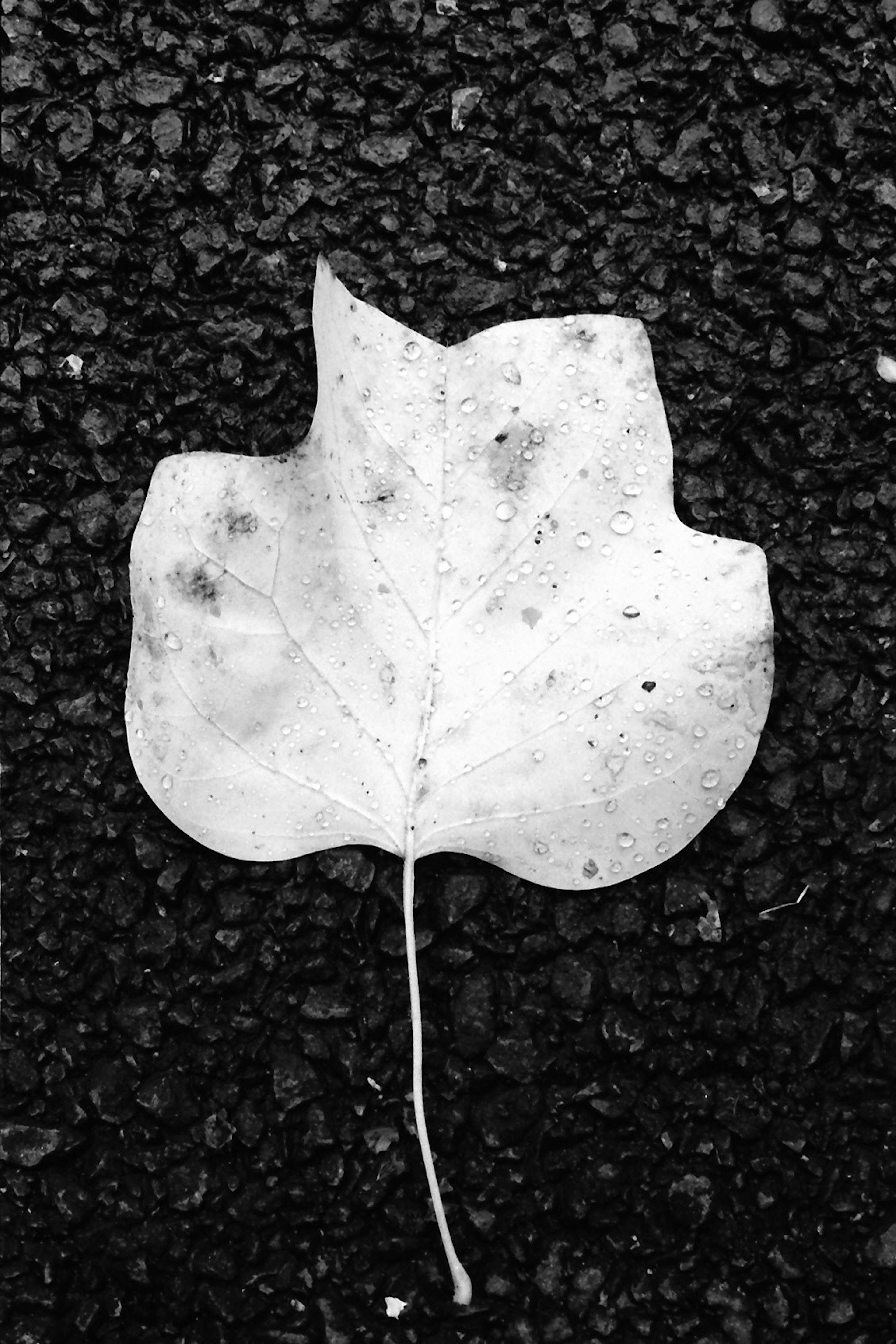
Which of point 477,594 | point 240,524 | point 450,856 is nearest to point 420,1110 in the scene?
point 450,856

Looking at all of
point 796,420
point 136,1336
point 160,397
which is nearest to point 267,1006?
point 136,1336

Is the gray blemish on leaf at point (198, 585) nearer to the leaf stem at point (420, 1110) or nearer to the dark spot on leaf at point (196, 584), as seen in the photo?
the dark spot on leaf at point (196, 584)

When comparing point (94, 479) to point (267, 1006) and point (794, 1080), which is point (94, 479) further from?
point (794, 1080)

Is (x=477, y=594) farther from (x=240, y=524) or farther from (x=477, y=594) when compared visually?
(x=240, y=524)

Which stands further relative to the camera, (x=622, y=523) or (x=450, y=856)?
(x=450, y=856)

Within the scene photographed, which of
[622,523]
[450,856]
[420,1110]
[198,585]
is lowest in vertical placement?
[420,1110]

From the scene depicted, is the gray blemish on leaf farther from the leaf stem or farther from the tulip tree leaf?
the leaf stem

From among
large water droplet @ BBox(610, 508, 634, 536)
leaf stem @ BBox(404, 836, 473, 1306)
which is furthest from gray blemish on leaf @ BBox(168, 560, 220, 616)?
large water droplet @ BBox(610, 508, 634, 536)
